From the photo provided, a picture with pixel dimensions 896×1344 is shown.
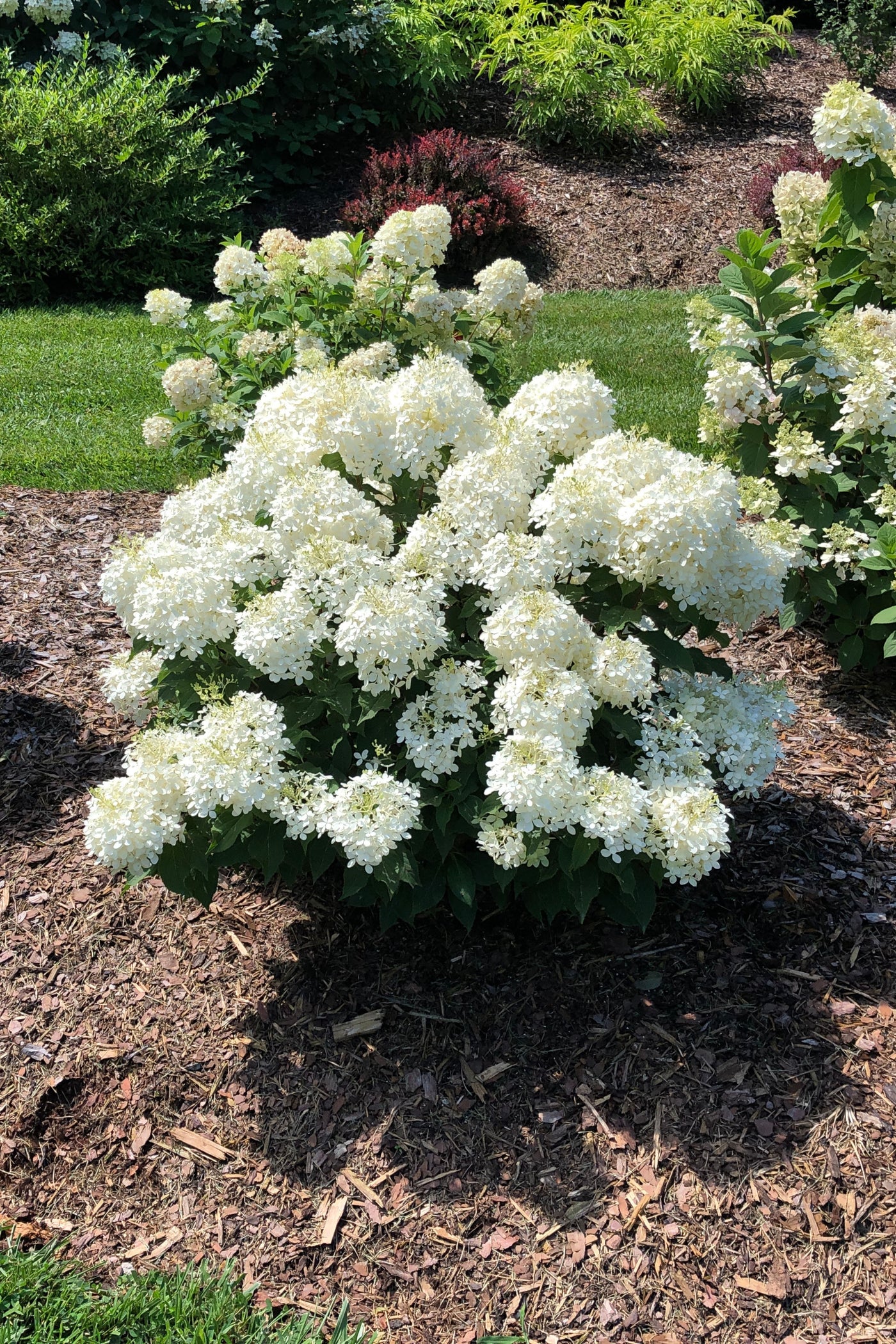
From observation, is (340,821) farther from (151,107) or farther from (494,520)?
(151,107)

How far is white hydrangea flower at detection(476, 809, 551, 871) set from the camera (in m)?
2.53

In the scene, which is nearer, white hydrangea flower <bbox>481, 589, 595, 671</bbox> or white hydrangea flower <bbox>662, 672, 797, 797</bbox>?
white hydrangea flower <bbox>481, 589, 595, 671</bbox>

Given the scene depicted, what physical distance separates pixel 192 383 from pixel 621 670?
249 cm

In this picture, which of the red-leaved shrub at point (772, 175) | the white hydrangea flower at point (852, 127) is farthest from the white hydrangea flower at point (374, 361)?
the red-leaved shrub at point (772, 175)

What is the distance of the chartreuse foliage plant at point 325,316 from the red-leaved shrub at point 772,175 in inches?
205

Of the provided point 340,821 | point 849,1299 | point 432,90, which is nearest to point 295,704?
point 340,821

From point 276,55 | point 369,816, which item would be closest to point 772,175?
point 276,55

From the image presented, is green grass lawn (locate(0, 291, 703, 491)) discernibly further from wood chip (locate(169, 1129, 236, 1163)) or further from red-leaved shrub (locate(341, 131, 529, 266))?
wood chip (locate(169, 1129, 236, 1163))

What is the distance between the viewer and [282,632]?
8.50 feet

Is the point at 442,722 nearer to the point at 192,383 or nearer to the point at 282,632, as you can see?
the point at 282,632

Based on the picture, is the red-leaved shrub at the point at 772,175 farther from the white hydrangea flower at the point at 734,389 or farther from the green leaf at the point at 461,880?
the green leaf at the point at 461,880

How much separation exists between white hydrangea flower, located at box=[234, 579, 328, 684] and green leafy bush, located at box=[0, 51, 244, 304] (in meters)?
6.98

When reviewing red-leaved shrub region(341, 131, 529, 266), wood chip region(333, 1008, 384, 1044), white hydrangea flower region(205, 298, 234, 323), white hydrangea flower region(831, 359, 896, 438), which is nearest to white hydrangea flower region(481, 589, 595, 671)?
wood chip region(333, 1008, 384, 1044)

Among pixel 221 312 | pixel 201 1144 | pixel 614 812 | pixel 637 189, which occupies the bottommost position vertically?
pixel 201 1144
